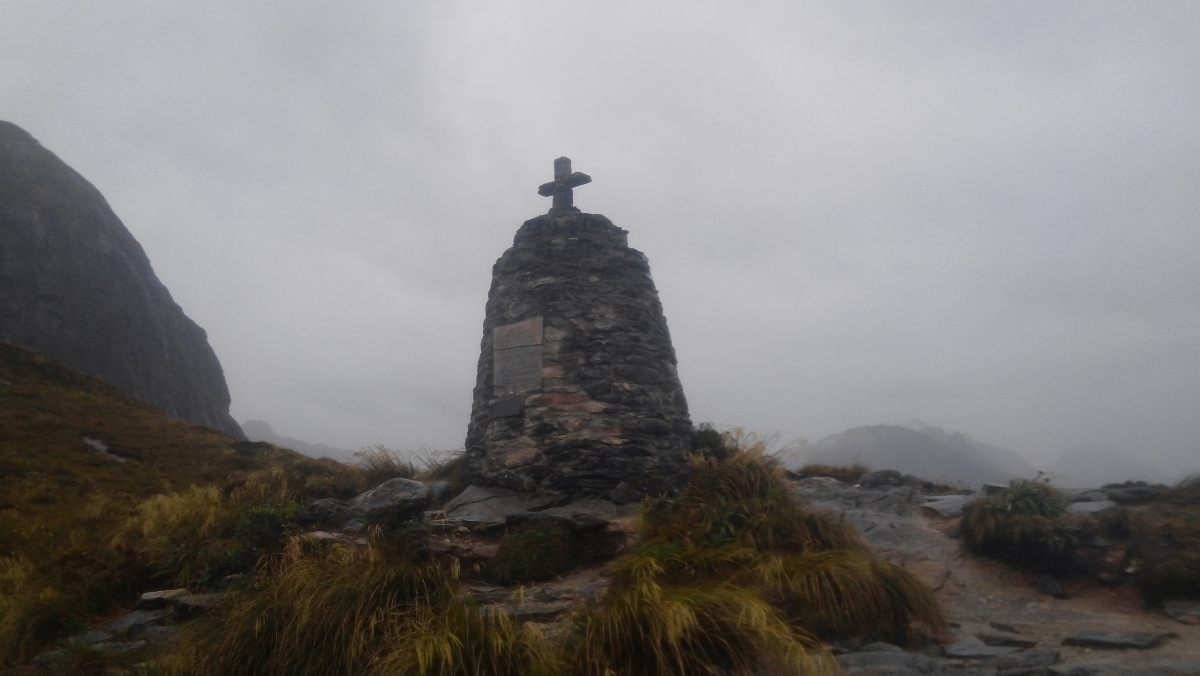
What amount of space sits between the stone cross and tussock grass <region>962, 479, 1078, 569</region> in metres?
7.43

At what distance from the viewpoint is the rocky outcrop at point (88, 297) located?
22.9 meters

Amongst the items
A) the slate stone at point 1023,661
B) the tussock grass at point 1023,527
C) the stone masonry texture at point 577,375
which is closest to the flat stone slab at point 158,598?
the stone masonry texture at point 577,375

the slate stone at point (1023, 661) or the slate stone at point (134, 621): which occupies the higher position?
the slate stone at point (1023, 661)

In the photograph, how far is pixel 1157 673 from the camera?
4.41 m

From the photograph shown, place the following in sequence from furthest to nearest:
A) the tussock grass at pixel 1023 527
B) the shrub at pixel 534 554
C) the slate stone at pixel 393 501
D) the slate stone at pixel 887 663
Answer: the slate stone at pixel 393 501 → the shrub at pixel 534 554 → the tussock grass at pixel 1023 527 → the slate stone at pixel 887 663

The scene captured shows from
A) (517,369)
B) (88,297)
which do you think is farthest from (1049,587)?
(88,297)

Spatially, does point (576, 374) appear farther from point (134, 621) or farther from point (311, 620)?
point (134, 621)

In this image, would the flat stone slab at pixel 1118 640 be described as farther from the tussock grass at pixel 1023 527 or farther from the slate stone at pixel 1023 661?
the tussock grass at pixel 1023 527

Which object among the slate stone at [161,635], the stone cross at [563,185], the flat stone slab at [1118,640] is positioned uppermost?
the stone cross at [563,185]

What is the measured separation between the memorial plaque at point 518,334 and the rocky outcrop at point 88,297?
59.8 ft

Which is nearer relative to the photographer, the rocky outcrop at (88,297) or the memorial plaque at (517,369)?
the memorial plaque at (517,369)

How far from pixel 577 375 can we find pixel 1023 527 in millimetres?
5708

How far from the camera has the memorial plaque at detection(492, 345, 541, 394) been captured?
1007 centimetres

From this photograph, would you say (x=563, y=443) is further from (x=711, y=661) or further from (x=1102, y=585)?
(x=1102, y=585)
